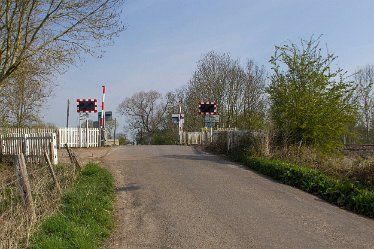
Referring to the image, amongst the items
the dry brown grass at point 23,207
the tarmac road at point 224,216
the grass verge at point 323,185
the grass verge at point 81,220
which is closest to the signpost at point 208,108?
the grass verge at point 323,185

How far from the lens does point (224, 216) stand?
8977mm

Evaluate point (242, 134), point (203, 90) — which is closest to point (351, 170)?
point (242, 134)

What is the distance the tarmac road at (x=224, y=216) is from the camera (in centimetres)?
740

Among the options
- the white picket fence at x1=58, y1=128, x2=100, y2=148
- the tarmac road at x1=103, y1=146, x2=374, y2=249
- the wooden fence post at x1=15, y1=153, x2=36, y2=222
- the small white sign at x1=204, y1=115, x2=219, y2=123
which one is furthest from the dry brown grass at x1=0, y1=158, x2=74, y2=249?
the small white sign at x1=204, y1=115, x2=219, y2=123

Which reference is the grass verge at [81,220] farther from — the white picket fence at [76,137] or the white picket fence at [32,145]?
the white picket fence at [76,137]

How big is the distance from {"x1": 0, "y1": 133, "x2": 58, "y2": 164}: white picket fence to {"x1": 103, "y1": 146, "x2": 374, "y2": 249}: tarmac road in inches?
150

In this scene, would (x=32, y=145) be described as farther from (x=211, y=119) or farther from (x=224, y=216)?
(x=211, y=119)

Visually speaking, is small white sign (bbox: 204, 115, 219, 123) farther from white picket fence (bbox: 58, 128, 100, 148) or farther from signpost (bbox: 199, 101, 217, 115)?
white picket fence (bbox: 58, 128, 100, 148)

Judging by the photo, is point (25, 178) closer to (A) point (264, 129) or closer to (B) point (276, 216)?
(B) point (276, 216)


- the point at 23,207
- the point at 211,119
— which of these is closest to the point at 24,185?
the point at 23,207

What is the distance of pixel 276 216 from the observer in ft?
29.8

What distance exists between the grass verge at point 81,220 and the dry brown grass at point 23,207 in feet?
0.68

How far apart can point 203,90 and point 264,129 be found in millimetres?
28724

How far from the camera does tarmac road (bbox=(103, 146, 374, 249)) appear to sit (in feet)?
24.3
